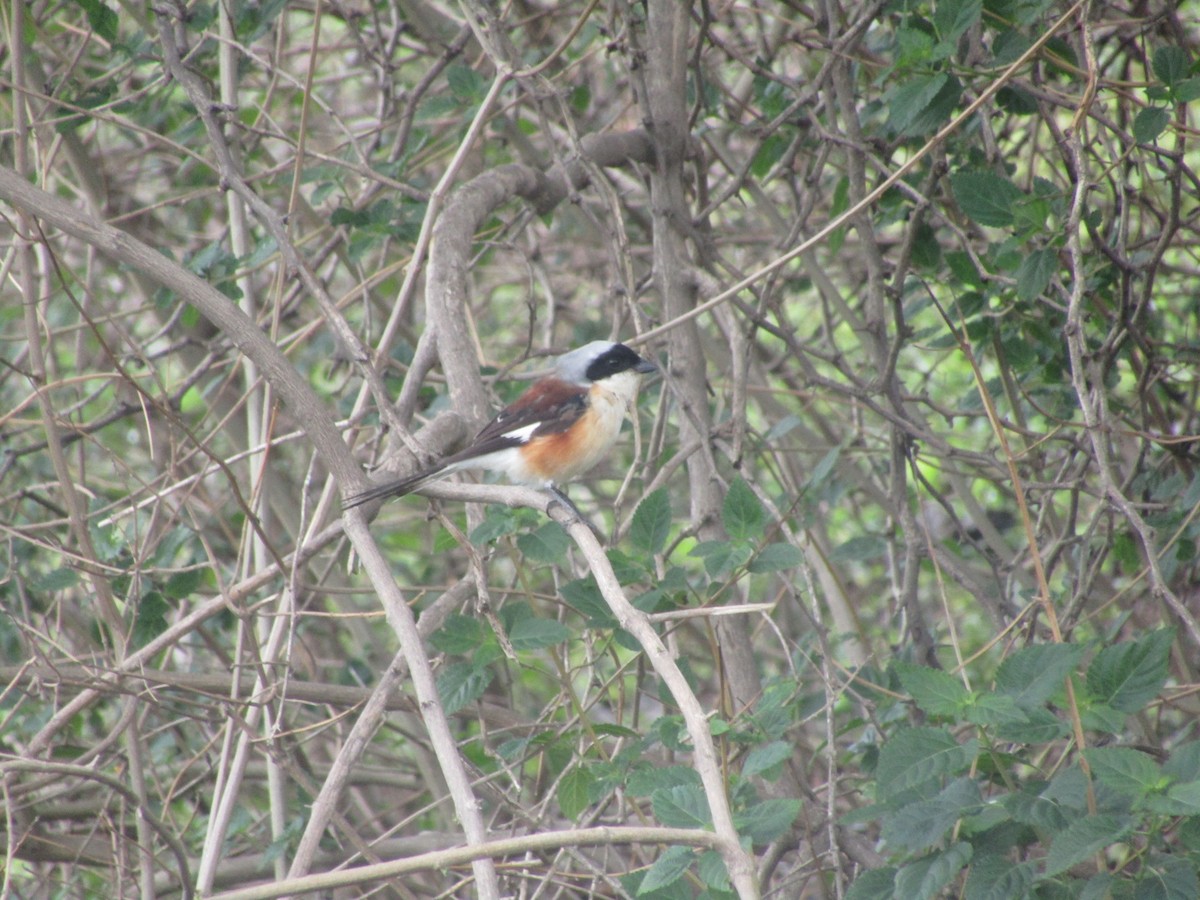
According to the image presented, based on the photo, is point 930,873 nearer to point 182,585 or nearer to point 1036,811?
point 1036,811

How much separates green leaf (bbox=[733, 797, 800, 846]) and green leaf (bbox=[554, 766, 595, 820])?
544mm

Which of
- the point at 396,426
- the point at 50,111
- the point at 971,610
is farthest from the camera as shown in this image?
the point at 971,610

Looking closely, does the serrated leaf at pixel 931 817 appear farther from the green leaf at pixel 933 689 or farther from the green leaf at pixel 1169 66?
the green leaf at pixel 1169 66

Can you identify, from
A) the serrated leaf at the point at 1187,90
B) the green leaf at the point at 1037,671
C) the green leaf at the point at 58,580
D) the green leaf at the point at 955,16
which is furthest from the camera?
the green leaf at the point at 58,580

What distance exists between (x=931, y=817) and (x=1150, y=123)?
181 cm

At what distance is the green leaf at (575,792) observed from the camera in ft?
8.35

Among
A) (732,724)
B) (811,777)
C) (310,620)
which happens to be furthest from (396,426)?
(811,777)

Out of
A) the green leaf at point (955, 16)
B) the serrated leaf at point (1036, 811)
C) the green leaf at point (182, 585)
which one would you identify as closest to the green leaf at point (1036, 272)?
the green leaf at point (955, 16)

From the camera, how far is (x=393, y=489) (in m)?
2.68

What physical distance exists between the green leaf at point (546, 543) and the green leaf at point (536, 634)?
0.14m

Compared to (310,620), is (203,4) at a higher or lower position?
higher

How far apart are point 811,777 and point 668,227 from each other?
8.12 feet

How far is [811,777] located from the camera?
4.77m

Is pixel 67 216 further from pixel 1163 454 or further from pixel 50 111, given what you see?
pixel 1163 454
